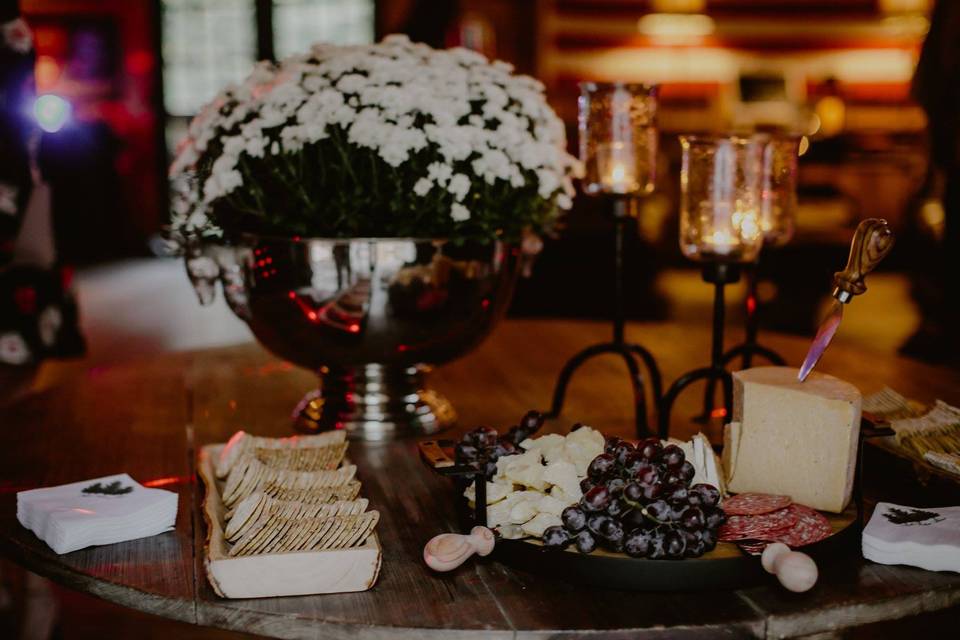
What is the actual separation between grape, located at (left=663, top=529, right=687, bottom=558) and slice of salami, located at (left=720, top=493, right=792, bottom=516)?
123 millimetres

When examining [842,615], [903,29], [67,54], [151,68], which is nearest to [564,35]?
[903,29]

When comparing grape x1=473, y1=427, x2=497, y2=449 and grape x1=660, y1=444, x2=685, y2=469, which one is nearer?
grape x1=660, y1=444, x2=685, y2=469

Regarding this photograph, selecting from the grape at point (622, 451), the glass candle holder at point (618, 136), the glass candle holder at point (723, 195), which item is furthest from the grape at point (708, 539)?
the glass candle holder at point (618, 136)

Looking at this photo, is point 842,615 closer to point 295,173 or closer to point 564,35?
point 295,173

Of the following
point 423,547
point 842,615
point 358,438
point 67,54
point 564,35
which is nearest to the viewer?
point 842,615

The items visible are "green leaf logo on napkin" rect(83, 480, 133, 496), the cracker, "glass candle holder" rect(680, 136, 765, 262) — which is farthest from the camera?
"glass candle holder" rect(680, 136, 765, 262)

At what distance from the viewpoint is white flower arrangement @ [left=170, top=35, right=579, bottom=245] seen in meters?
1.59

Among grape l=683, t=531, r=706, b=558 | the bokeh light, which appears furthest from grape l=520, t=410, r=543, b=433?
the bokeh light

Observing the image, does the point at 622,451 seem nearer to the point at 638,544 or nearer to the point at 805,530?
the point at 638,544

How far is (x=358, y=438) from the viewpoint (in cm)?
169

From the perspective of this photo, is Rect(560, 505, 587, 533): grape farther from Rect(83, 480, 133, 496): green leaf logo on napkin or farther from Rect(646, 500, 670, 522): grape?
Rect(83, 480, 133, 496): green leaf logo on napkin

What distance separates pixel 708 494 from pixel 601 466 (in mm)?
108

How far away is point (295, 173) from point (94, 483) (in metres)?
0.52

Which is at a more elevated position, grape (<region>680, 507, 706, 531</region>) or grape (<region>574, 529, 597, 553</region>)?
grape (<region>680, 507, 706, 531</region>)
